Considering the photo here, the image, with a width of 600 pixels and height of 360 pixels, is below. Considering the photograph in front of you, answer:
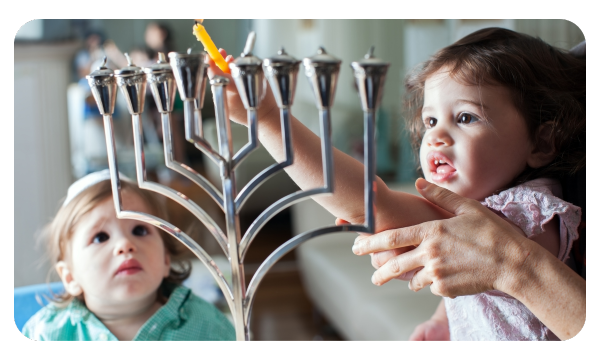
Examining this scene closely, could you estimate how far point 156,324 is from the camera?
0.97 m

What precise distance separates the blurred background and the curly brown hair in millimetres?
859

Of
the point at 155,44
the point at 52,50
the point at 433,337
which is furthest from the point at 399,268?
the point at 155,44

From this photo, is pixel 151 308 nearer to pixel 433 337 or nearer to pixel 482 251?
pixel 433 337

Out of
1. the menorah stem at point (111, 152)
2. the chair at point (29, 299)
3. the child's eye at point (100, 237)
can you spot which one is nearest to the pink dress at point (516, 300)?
the menorah stem at point (111, 152)

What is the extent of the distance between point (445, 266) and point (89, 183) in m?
0.68

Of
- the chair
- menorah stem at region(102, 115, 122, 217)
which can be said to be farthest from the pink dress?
the chair

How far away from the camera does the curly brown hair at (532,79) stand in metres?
0.78

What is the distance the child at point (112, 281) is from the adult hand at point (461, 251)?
1.51 ft

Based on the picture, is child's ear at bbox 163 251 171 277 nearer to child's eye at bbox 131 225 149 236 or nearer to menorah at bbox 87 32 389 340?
child's eye at bbox 131 225 149 236

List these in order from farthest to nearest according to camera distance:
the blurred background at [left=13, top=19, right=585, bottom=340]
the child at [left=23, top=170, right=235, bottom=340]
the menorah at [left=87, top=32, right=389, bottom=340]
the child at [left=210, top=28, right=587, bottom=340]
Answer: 1. the blurred background at [left=13, top=19, right=585, bottom=340]
2. the child at [left=23, top=170, right=235, bottom=340]
3. the child at [left=210, top=28, right=587, bottom=340]
4. the menorah at [left=87, top=32, right=389, bottom=340]

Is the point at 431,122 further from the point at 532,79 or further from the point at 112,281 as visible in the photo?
the point at 112,281

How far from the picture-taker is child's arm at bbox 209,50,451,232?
681mm

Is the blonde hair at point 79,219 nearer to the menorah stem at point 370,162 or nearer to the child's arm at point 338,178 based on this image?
the child's arm at point 338,178

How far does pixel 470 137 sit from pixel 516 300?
255 millimetres
